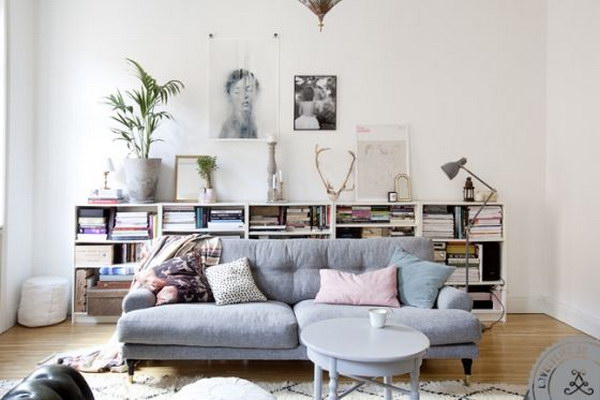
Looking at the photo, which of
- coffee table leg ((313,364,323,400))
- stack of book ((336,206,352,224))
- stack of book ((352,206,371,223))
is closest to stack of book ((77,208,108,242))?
stack of book ((336,206,352,224))

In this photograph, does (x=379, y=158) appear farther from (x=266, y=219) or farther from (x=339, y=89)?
(x=266, y=219)

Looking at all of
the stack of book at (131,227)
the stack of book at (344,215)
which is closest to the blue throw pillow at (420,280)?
the stack of book at (344,215)

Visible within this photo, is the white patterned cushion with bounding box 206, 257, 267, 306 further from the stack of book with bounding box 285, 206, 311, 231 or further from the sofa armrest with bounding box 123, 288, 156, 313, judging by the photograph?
the stack of book with bounding box 285, 206, 311, 231

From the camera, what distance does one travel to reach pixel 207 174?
448 cm

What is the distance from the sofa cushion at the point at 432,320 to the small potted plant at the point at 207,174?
1669mm

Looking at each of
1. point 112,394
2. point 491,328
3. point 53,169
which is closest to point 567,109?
point 491,328

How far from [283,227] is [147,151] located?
1337mm

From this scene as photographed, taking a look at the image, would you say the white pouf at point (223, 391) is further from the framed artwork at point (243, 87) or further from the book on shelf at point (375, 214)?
the framed artwork at point (243, 87)

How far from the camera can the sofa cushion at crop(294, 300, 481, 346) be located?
9.60ft

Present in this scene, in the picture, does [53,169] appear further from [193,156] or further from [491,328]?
[491,328]

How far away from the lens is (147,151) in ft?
14.4

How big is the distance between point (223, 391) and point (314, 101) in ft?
10.1

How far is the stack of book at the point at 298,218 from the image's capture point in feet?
14.5

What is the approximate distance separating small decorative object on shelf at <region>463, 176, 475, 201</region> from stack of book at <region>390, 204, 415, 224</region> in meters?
0.50
